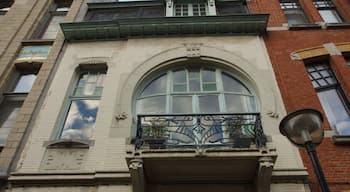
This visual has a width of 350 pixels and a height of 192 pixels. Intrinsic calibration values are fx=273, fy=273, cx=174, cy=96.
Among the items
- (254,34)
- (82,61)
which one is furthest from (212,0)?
(82,61)

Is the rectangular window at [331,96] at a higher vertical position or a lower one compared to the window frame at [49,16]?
lower

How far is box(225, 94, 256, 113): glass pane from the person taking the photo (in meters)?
7.63

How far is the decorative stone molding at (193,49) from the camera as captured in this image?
29.5 ft

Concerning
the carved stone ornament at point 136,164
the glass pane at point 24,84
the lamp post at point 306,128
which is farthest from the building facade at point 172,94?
the lamp post at point 306,128

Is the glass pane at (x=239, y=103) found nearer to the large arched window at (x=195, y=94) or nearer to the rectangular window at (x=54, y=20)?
the large arched window at (x=195, y=94)

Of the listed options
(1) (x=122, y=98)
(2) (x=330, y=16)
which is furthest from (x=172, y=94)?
(2) (x=330, y=16)

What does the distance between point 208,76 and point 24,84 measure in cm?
625

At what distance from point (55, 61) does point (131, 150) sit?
525 centimetres

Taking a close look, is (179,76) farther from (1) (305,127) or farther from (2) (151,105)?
(1) (305,127)

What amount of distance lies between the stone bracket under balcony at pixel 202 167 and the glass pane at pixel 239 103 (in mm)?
2003

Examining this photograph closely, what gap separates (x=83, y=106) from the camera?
8.22 meters

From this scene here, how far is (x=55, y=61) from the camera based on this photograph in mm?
9227

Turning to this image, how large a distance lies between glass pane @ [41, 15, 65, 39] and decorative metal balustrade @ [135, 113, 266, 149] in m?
6.77

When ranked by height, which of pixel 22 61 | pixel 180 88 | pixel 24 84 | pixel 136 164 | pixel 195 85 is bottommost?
pixel 136 164
